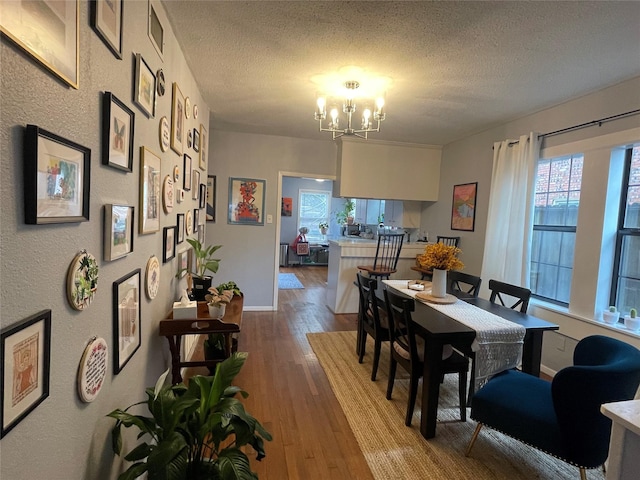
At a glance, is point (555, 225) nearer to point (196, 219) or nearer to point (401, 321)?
point (401, 321)

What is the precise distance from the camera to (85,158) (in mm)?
962

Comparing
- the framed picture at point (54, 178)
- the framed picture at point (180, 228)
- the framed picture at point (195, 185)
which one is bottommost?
the framed picture at point (180, 228)

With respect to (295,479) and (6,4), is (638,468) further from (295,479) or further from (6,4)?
(6,4)

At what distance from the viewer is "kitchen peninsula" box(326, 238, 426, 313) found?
4.69 m

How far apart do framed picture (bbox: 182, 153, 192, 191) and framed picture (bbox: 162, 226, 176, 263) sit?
50cm

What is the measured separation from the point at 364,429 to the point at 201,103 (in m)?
3.14

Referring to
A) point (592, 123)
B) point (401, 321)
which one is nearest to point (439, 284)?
point (401, 321)

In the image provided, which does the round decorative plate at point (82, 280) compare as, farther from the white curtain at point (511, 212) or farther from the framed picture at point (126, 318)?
the white curtain at point (511, 212)

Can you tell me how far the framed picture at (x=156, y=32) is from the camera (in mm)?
1607

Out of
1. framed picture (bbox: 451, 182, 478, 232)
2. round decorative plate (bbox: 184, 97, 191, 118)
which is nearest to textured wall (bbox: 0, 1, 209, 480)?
round decorative plate (bbox: 184, 97, 191, 118)

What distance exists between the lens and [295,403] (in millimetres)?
2459

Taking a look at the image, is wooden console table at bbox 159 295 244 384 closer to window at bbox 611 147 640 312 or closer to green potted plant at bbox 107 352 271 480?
green potted plant at bbox 107 352 271 480

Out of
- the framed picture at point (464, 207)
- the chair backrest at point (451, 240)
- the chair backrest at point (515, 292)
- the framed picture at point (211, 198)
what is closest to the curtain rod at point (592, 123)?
the framed picture at point (464, 207)

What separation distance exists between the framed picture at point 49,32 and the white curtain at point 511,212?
3.57 meters
